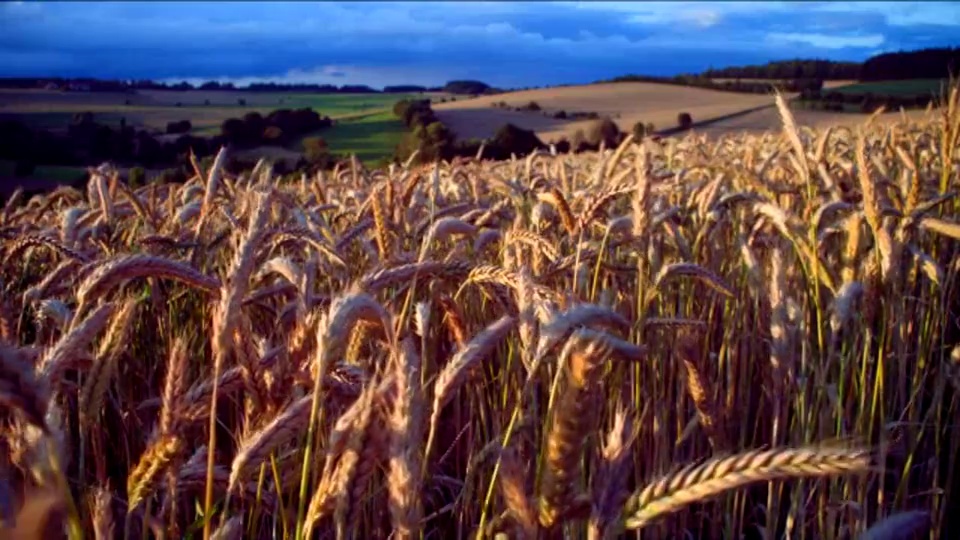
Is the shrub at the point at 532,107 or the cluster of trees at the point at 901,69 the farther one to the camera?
the shrub at the point at 532,107

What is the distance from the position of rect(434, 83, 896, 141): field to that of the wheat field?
21839 mm

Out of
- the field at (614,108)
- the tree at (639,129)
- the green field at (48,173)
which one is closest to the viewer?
the tree at (639,129)

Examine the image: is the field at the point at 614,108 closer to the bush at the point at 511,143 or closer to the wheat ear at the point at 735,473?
the bush at the point at 511,143

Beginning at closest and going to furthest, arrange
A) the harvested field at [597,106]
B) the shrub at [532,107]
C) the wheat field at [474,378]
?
the wheat field at [474,378] < the harvested field at [597,106] < the shrub at [532,107]

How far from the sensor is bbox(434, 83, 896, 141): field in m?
27.9

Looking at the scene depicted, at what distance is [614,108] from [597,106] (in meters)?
1.05

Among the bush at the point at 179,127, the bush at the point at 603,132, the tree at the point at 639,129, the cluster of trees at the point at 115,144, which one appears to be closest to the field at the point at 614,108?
the bush at the point at 603,132

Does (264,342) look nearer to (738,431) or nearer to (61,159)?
(738,431)

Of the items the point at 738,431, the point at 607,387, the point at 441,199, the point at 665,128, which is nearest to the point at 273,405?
the point at 607,387

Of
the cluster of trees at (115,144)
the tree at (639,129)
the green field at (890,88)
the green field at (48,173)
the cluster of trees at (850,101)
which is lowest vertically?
the green field at (48,173)

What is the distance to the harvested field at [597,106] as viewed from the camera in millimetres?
29422

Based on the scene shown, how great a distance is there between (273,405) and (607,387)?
4.17 ft

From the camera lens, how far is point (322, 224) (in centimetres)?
262

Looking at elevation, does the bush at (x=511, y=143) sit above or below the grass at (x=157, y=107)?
below
